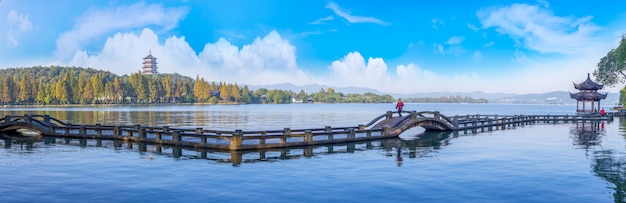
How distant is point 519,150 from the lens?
1024 inches

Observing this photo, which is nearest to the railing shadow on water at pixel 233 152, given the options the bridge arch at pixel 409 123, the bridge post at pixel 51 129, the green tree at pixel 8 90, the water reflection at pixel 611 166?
the bridge post at pixel 51 129

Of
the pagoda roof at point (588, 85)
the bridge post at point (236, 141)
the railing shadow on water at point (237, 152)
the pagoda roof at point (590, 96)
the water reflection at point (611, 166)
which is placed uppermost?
the pagoda roof at point (588, 85)

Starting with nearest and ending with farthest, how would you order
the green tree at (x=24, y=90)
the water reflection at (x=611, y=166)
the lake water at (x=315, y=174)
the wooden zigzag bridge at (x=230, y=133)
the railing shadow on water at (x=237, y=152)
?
the lake water at (x=315, y=174) → the water reflection at (x=611, y=166) → the railing shadow on water at (x=237, y=152) → the wooden zigzag bridge at (x=230, y=133) → the green tree at (x=24, y=90)

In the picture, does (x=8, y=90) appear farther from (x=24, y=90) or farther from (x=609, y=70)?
(x=609, y=70)

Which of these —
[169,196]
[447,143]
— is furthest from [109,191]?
[447,143]

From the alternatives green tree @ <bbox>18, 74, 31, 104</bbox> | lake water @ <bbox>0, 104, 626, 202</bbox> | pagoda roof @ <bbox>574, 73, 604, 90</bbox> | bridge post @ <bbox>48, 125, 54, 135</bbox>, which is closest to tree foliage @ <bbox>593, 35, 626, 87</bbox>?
pagoda roof @ <bbox>574, 73, 604, 90</bbox>

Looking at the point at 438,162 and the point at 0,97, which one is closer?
the point at 438,162

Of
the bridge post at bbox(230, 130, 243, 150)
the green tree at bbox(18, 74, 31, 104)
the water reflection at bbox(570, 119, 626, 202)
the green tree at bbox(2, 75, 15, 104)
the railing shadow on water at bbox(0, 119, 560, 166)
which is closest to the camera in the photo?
the water reflection at bbox(570, 119, 626, 202)

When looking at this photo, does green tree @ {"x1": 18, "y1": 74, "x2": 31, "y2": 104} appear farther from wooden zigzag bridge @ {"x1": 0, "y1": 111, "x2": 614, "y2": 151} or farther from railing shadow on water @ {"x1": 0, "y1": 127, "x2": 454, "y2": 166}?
railing shadow on water @ {"x1": 0, "y1": 127, "x2": 454, "y2": 166}

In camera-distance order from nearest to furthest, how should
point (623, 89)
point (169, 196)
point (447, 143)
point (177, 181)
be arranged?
point (169, 196), point (177, 181), point (447, 143), point (623, 89)

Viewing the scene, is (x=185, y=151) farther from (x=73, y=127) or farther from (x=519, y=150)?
(x=519, y=150)

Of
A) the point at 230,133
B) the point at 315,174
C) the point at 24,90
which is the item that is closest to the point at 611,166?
the point at 315,174

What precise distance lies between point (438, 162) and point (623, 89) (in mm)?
87292

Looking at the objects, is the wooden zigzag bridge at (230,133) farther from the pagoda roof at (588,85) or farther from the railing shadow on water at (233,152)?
the pagoda roof at (588,85)
